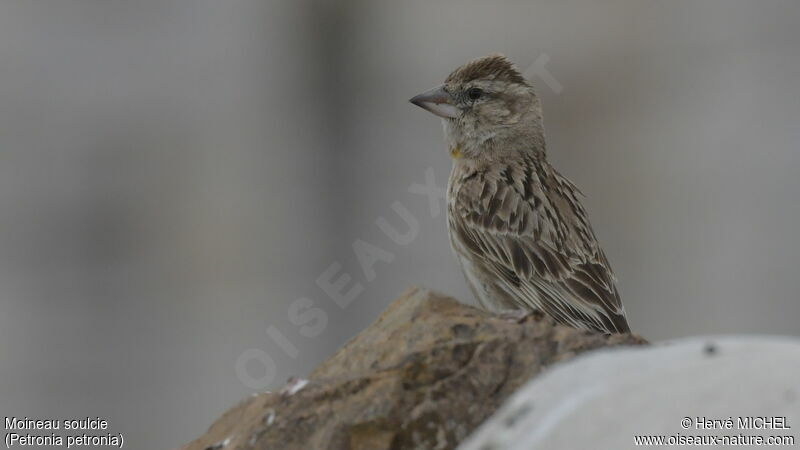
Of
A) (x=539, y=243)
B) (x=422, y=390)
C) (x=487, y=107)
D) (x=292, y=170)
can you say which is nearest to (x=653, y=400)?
(x=422, y=390)

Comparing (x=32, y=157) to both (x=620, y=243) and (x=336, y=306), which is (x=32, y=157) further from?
(x=620, y=243)

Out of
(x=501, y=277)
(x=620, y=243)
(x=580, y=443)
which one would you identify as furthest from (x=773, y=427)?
(x=620, y=243)

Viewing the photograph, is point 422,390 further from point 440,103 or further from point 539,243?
point 440,103

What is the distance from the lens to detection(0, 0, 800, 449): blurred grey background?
343 inches

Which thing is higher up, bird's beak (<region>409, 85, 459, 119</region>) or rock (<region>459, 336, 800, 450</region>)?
bird's beak (<region>409, 85, 459, 119</region>)

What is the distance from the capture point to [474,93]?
5.11m

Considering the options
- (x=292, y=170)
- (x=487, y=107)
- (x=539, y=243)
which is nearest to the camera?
(x=539, y=243)

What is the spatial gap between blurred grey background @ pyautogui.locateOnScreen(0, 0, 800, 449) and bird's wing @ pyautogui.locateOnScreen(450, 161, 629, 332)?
370 centimetres

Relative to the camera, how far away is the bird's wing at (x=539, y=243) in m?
4.57

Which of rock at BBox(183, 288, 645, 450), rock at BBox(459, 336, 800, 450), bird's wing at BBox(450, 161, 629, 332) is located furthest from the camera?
bird's wing at BBox(450, 161, 629, 332)

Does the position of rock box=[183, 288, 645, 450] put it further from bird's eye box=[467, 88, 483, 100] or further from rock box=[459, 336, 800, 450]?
bird's eye box=[467, 88, 483, 100]

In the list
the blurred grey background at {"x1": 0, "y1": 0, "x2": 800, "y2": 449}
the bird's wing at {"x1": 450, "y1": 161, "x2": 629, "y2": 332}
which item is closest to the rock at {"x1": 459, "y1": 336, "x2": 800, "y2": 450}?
the bird's wing at {"x1": 450, "y1": 161, "x2": 629, "y2": 332}

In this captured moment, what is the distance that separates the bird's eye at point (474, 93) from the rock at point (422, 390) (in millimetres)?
2227

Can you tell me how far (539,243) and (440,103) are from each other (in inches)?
29.1
